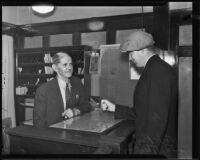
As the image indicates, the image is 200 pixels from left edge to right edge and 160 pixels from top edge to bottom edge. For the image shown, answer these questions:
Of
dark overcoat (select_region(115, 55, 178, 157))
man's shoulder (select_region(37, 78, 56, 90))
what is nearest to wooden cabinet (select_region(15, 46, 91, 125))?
man's shoulder (select_region(37, 78, 56, 90))

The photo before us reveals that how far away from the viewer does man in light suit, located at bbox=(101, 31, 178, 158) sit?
1.80 metres

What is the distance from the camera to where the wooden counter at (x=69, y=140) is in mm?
1641

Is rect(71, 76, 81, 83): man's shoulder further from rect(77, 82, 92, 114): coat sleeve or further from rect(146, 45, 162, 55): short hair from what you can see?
rect(146, 45, 162, 55): short hair

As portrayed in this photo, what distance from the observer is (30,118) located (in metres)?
1.94

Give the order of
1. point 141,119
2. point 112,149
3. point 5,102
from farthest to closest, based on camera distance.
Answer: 1. point 5,102
2. point 141,119
3. point 112,149

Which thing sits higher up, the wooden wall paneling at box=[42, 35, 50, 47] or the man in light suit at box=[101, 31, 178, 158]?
the wooden wall paneling at box=[42, 35, 50, 47]

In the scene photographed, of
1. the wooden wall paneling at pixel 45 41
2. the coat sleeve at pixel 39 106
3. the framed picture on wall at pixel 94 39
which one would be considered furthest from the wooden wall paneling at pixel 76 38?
the coat sleeve at pixel 39 106

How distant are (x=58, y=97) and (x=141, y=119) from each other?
715mm

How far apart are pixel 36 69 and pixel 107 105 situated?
675mm

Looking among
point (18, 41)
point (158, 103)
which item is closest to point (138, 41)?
point (158, 103)

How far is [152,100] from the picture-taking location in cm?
181

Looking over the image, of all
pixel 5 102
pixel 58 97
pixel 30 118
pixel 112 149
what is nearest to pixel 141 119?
pixel 112 149

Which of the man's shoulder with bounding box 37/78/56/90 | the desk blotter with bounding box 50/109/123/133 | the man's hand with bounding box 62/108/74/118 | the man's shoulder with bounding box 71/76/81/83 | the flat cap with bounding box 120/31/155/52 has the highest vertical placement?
the flat cap with bounding box 120/31/155/52

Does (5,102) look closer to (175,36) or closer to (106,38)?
(106,38)
